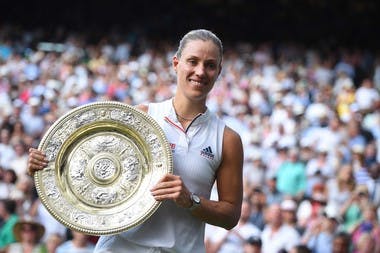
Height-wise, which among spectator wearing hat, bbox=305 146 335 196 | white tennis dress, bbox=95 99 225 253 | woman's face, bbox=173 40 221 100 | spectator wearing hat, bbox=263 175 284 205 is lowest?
spectator wearing hat, bbox=263 175 284 205

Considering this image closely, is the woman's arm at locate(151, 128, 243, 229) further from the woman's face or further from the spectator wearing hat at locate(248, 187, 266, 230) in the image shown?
the spectator wearing hat at locate(248, 187, 266, 230)

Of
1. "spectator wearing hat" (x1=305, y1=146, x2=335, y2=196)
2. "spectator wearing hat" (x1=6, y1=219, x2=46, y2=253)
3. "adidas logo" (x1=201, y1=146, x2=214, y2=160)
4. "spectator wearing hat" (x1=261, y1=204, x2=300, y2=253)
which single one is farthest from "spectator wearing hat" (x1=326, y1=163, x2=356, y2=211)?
"adidas logo" (x1=201, y1=146, x2=214, y2=160)

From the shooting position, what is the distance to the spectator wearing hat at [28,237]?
26.7 ft

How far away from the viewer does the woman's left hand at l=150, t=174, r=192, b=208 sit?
3691 mm

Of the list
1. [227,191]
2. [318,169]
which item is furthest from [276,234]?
[227,191]

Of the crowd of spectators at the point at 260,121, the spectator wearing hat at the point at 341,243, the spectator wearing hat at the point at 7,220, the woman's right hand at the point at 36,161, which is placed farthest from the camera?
the crowd of spectators at the point at 260,121

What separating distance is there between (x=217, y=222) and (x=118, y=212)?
0.41m

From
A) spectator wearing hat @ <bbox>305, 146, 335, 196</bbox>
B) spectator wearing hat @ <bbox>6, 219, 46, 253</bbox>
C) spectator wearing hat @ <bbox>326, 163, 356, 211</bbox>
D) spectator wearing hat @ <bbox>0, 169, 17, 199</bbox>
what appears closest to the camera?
spectator wearing hat @ <bbox>6, 219, 46, 253</bbox>

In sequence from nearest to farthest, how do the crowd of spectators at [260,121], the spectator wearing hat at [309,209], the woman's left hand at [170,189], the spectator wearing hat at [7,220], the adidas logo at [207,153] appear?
the woman's left hand at [170,189]
the adidas logo at [207,153]
the spectator wearing hat at [7,220]
the crowd of spectators at [260,121]
the spectator wearing hat at [309,209]

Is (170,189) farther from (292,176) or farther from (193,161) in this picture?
(292,176)

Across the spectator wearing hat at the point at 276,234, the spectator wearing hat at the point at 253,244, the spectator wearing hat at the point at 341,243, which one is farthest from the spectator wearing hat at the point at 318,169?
the spectator wearing hat at the point at 253,244

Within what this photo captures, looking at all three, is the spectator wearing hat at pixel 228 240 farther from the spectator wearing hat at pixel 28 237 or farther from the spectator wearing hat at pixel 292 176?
the spectator wearing hat at pixel 292 176

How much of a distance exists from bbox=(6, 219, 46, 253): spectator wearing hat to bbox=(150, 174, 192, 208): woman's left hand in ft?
15.1

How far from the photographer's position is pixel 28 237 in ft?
26.9
